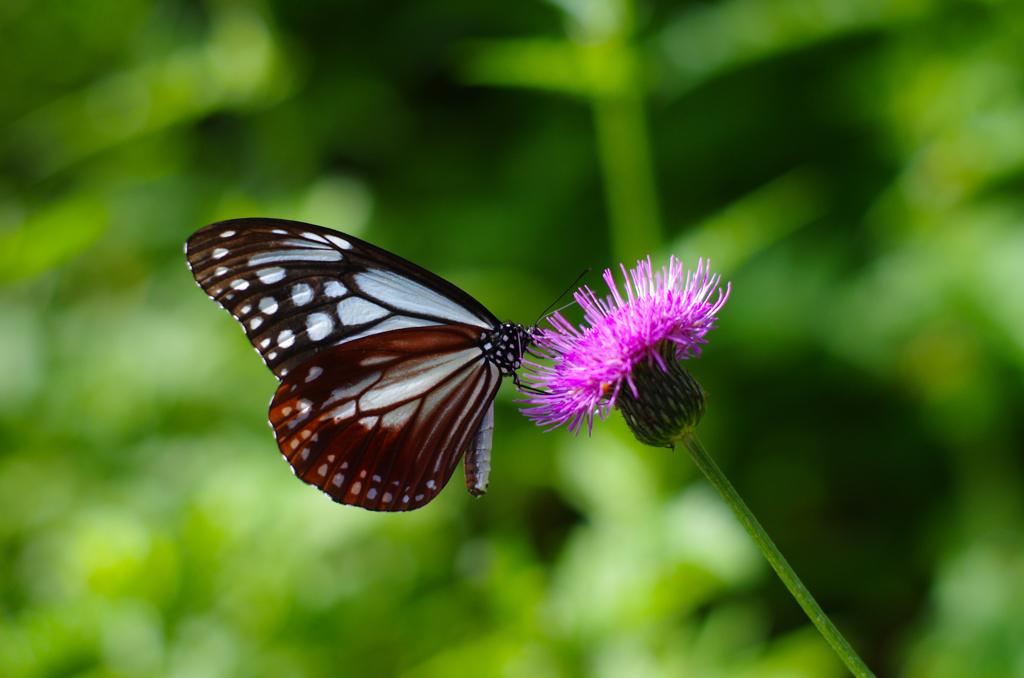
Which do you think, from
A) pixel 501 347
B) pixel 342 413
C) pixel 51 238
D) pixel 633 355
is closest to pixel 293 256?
pixel 342 413

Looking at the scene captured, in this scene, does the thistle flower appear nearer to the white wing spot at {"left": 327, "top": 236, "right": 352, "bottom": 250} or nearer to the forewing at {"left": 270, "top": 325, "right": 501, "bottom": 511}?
the forewing at {"left": 270, "top": 325, "right": 501, "bottom": 511}

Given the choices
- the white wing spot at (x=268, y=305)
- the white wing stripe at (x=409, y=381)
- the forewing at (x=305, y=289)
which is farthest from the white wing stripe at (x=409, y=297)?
the white wing spot at (x=268, y=305)

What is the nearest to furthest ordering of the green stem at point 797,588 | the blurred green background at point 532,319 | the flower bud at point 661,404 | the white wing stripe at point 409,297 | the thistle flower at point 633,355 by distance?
the green stem at point 797,588, the flower bud at point 661,404, the thistle flower at point 633,355, the white wing stripe at point 409,297, the blurred green background at point 532,319

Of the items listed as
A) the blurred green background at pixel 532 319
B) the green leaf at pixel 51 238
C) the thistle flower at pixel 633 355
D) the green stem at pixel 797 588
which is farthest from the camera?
the green leaf at pixel 51 238

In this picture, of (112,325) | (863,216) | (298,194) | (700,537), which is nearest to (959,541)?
(700,537)

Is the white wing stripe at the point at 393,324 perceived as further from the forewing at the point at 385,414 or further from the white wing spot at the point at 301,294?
the white wing spot at the point at 301,294

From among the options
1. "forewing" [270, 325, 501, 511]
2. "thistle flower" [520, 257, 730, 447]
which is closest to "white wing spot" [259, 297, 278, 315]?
"forewing" [270, 325, 501, 511]

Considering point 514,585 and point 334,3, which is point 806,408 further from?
point 334,3
